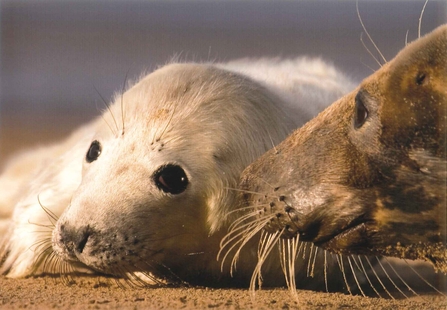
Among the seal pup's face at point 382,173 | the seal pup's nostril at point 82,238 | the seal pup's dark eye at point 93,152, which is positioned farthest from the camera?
the seal pup's dark eye at point 93,152

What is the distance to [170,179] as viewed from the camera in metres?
4.71

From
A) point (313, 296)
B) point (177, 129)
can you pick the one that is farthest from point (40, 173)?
point (313, 296)

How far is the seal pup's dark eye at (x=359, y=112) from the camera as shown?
395 cm

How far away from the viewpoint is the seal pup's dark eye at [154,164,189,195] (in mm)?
4703

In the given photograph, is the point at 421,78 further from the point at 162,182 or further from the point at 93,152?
the point at 93,152

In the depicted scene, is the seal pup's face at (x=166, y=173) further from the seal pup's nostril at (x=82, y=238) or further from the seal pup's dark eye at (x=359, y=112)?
the seal pup's dark eye at (x=359, y=112)

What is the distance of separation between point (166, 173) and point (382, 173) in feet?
4.46

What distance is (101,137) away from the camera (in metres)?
5.06

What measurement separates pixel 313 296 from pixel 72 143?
2.85 meters

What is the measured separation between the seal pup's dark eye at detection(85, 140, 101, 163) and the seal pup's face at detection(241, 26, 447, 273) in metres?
1.31

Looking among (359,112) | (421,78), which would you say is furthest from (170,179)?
(421,78)

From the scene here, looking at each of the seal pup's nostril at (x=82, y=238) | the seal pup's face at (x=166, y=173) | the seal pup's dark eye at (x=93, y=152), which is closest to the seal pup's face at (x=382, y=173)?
the seal pup's face at (x=166, y=173)

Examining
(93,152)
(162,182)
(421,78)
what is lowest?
(162,182)

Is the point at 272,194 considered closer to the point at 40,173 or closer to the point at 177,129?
the point at 177,129
